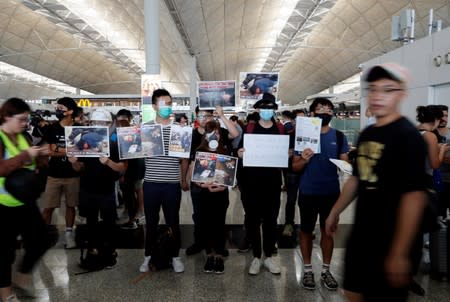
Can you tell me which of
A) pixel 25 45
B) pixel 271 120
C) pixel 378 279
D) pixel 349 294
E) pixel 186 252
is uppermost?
pixel 25 45

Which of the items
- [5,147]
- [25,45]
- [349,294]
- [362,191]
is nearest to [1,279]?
[5,147]

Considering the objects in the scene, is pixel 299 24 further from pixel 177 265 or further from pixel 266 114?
pixel 177 265

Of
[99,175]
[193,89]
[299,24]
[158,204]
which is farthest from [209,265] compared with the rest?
[299,24]

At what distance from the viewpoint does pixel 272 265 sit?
419cm

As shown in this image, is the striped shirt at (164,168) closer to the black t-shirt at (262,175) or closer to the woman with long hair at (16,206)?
the black t-shirt at (262,175)

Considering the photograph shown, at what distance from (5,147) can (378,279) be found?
9.68ft

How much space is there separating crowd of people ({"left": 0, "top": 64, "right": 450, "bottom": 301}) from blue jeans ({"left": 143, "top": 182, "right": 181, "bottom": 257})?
12mm

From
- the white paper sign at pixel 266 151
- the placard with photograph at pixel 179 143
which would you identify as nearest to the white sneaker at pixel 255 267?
the white paper sign at pixel 266 151

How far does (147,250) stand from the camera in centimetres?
428

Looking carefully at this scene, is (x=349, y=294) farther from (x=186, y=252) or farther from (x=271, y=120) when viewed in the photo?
(x=186, y=252)

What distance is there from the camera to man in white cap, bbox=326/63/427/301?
6.13 feet

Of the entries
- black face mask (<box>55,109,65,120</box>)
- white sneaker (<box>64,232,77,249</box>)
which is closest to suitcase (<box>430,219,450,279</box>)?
white sneaker (<box>64,232,77,249</box>)

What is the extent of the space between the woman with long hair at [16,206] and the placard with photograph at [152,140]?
1118mm

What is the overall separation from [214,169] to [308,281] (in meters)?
1.57
